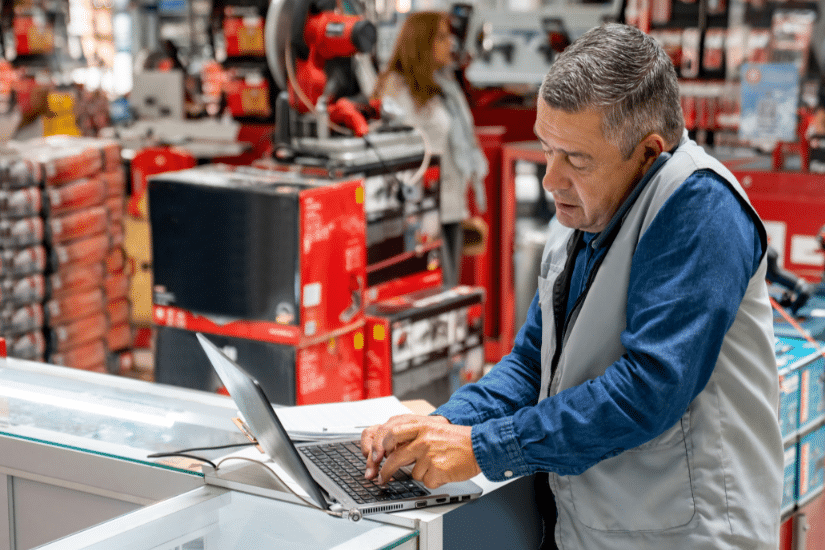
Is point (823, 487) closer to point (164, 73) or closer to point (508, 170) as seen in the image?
point (508, 170)

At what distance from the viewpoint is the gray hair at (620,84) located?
4.60ft

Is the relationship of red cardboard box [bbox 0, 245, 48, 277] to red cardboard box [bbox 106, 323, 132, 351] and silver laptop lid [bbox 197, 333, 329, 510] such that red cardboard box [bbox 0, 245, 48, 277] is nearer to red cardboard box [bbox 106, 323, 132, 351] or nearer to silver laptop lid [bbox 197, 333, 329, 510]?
red cardboard box [bbox 106, 323, 132, 351]

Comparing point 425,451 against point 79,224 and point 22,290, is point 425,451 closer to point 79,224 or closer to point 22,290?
point 22,290

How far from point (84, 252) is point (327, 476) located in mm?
3848

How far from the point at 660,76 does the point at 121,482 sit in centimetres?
118

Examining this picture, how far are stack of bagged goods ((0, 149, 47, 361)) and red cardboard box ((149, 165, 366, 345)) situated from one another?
1562 mm

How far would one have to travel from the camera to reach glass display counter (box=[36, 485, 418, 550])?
1.46m

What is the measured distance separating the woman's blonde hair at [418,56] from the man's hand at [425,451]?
3.56 m

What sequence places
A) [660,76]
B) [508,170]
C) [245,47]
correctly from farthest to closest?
1. [245,47]
2. [508,170]
3. [660,76]

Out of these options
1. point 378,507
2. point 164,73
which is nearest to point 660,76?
point 378,507

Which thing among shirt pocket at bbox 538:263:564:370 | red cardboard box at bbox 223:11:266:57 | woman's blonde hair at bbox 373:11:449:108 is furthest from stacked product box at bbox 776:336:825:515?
red cardboard box at bbox 223:11:266:57

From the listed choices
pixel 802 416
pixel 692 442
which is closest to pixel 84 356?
pixel 802 416

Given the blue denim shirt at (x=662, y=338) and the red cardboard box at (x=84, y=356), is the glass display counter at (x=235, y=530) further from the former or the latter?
the red cardboard box at (x=84, y=356)

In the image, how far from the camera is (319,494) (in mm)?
1466
